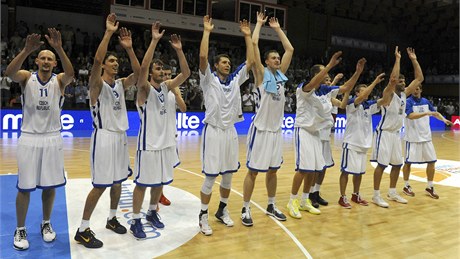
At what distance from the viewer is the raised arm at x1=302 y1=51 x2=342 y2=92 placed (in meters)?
4.74

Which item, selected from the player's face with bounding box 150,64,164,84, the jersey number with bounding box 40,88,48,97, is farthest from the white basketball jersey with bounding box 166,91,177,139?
the jersey number with bounding box 40,88,48,97

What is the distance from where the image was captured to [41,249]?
382 centimetres

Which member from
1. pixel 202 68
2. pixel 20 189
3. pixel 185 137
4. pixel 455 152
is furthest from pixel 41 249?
pixel 455 152

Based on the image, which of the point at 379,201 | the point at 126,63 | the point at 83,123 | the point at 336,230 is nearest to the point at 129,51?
the point at 336,230

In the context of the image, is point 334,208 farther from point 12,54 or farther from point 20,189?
point 12,54

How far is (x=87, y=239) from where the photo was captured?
3912 mm

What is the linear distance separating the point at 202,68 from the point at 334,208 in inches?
112

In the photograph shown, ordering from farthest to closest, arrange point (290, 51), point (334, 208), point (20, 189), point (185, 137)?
point (185, 137), point (334, 208), point (290, 51), point (20, 189)

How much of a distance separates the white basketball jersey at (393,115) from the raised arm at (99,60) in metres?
4.11

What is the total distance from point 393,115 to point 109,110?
162 inches

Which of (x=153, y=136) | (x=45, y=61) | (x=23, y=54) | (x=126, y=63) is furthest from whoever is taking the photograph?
(x=126, y=63)

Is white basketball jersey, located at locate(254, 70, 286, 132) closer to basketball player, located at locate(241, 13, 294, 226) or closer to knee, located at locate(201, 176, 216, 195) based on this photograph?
basketball player, located at locate(241, 13, 294, 226)

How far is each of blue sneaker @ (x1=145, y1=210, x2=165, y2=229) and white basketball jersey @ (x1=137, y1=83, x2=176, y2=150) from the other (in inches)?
35.4

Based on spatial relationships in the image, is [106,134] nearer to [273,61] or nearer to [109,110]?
[109,110]
